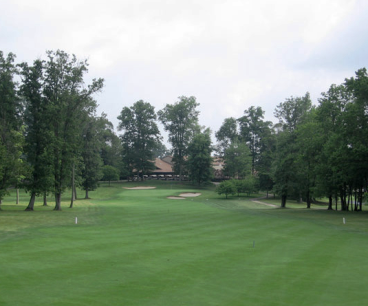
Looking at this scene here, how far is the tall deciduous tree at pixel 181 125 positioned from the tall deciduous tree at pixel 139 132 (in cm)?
439

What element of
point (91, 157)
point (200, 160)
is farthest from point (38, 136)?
point (200, 160)

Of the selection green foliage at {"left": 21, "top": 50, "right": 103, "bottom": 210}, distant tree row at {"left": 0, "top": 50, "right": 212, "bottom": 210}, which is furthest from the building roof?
green foliage at {"left": 21, "top": 50, "right": 103, "bottom": 210}

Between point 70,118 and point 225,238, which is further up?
point 70,118

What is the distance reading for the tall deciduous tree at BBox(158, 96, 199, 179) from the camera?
98062 millimetres

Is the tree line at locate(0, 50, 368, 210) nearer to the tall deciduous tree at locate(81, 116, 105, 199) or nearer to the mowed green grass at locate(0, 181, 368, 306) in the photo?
the tall deciduous tree at locate(81, 116, 105, 199)

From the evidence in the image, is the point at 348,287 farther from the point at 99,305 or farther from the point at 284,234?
the point at 284,234

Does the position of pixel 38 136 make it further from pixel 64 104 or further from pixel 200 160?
pixel 200 160

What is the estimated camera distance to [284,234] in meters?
24.0

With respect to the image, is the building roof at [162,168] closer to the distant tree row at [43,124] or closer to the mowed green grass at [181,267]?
the distant tree row at [43,124]

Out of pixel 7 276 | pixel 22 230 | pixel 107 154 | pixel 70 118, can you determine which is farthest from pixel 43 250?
pixel 107 154

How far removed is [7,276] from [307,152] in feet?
141

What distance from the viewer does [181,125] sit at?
327ft

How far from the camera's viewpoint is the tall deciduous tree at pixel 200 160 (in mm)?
87375

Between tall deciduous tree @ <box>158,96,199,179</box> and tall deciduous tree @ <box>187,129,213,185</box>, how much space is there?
8657 mm
